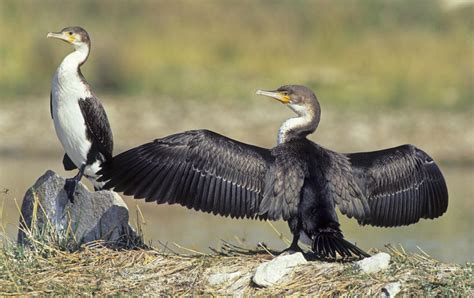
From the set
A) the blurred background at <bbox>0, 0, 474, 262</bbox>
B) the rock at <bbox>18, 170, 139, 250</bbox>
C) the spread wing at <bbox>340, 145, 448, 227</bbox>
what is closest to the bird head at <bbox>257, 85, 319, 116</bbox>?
the spread wing at <bbox>340, 145, 448, 227</bbox>

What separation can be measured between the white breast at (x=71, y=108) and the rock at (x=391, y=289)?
327 centimetres

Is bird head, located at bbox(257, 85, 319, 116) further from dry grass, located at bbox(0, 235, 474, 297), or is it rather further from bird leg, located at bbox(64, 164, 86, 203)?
bird leg, located at bbox(64, 164, 86, 203)

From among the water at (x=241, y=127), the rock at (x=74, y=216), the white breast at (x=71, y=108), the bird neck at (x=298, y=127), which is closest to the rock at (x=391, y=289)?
the bird neck at (x=298, y=127)

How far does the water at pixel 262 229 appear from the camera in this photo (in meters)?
13.2

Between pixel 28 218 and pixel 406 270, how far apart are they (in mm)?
3000

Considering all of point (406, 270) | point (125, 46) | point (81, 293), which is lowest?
point (81, 293)

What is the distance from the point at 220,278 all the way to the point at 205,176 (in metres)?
0.80

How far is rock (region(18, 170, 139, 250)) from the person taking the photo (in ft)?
27.5

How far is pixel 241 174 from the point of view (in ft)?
26.2

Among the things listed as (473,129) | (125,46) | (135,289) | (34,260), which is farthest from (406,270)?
(125,46)

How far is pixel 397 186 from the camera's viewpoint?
8.38 meters

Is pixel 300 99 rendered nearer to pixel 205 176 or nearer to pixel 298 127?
pixel 298 127

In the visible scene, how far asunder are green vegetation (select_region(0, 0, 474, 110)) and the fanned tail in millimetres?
14006

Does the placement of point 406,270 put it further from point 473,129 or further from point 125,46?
point 125,46
